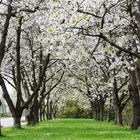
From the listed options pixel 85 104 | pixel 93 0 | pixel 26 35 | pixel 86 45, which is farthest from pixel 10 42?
pixel 85 104

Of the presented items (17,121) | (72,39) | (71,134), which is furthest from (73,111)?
(72,39)

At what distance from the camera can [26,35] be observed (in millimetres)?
39844

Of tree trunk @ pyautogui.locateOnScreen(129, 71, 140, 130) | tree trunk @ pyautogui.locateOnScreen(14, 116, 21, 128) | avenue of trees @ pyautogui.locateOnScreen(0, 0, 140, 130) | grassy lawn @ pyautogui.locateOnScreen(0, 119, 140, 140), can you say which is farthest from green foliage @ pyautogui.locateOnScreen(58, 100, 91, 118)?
grassy lawn @ pyautogui.locateOnScreen(0, 119, 140, 140)

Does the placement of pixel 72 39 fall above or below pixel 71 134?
above

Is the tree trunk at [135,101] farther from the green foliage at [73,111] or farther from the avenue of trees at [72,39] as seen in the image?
the green foliage at [73,111]

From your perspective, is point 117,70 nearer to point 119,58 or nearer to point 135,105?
point 119,58

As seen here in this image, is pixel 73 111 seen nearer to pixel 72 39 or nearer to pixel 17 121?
pixel 17 121

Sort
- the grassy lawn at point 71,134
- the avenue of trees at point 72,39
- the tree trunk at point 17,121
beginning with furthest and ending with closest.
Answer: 1. the tree trunk at point 17,121
2. the grassy lawn at point 71,134
3. the avenue of trees at point 72,39

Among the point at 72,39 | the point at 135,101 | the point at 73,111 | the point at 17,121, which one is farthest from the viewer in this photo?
the point at 73,111

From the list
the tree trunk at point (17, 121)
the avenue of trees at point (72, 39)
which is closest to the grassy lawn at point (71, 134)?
the tree trunk at point (17, 121)

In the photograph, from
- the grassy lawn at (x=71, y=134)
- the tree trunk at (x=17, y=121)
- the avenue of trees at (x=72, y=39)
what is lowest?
the grassy lawn at (x=71, y=134)

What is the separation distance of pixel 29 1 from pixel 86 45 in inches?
268

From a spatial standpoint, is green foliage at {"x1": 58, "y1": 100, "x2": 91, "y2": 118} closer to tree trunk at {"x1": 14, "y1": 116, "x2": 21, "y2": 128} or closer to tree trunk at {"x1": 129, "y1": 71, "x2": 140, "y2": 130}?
tree trunk at {"x1": 14, "y1": 116, "x2": 21, "y2": 128}

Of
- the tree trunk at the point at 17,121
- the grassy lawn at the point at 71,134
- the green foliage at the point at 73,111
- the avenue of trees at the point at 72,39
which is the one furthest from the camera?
the green foliage at the point at 73,111
